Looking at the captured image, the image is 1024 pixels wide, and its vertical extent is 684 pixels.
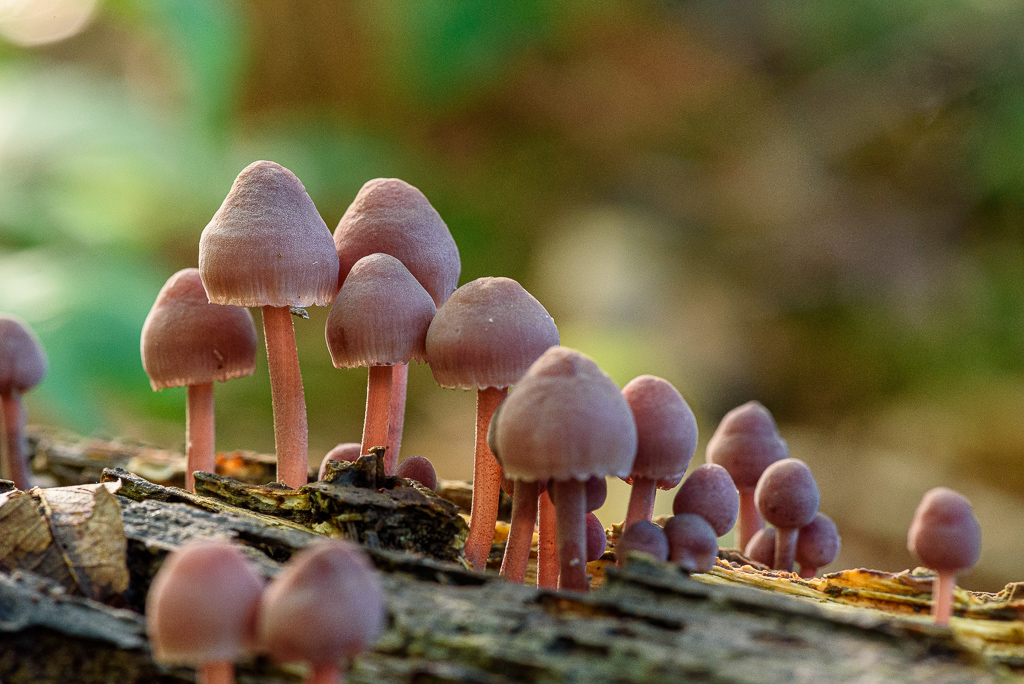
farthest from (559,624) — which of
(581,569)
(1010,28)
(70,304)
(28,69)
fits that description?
(28,69)

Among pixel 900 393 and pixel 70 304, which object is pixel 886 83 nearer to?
pixel 900 393

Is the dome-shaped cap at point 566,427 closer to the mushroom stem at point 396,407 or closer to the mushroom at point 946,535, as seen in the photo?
the mushroom at point 946,535

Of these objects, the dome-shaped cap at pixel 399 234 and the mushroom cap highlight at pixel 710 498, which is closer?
the mushroom cap highlight at pixel 710 498

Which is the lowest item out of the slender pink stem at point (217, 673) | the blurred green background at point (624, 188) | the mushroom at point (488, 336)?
the slender pink stem at point (217, 673)

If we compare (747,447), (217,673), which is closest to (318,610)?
(217,673)

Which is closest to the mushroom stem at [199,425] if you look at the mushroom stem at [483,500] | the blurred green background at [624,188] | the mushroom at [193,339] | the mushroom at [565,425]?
the mushroom at [193,339]

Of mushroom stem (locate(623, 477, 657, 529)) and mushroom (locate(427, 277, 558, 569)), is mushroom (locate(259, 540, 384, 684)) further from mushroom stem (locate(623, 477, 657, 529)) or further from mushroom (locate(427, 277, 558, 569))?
mushroom stem (locate(623, 477, 657, 529))
